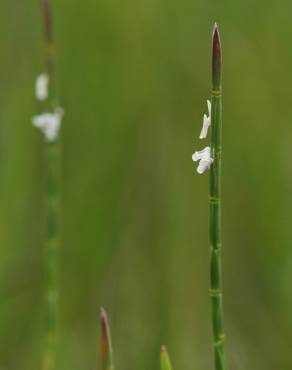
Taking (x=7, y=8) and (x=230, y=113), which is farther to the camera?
(x=7, y=8)

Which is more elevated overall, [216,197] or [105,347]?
[216,197]

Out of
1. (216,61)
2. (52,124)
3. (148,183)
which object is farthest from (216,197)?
(148,183)

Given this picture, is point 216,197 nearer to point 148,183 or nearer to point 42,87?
point 42,87

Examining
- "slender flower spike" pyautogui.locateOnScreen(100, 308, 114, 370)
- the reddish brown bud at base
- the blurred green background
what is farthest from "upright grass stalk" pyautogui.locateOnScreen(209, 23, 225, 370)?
the blurred green background

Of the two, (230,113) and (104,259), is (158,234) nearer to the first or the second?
(104,259)

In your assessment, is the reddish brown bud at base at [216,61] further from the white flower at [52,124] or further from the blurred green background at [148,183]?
the blurred green background at [148,183]

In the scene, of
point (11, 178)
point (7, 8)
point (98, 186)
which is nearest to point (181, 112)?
point (98, 186)
